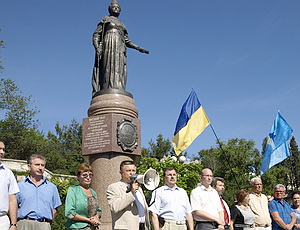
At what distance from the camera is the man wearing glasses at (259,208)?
7.08 meters

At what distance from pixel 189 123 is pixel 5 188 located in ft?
23.4

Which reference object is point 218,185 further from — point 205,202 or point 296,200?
point 296,200

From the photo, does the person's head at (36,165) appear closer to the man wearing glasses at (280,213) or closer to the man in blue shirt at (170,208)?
the man in blue shirt at (170,208)

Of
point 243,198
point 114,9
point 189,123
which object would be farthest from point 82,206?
point 114,9

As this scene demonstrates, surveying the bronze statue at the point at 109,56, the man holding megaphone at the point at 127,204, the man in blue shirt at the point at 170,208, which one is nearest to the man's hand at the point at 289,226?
the man in blue shirt at the point at 170,208

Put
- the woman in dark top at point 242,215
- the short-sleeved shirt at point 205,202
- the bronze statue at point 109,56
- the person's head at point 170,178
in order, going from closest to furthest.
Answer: the person's head at point 170,178 → the short-sleeved shirt at point 205,202 → the woman in dark top at point 242,215 → the bronze statue at point 109,56

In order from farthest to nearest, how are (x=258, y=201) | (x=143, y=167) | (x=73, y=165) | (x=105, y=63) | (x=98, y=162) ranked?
1. (x=73, y=165)
2. (x=143, y=167)
3. (x=105, y=63)
4. (x=98, y=162)
5. (x=258, y=201)

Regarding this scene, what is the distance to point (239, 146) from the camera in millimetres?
45781

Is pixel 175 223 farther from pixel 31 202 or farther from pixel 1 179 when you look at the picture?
pixel 1 179

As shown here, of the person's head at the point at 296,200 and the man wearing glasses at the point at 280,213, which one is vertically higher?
the person's head at the point at 296,200

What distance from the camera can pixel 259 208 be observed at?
7199 mm

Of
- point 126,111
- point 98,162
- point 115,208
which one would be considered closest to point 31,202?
point 115,208

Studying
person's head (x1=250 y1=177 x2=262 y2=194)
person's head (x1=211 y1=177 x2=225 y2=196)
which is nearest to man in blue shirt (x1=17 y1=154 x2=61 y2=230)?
person's head (x1=211 y1=177 x2=225 y2=196)

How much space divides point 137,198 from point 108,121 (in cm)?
495
